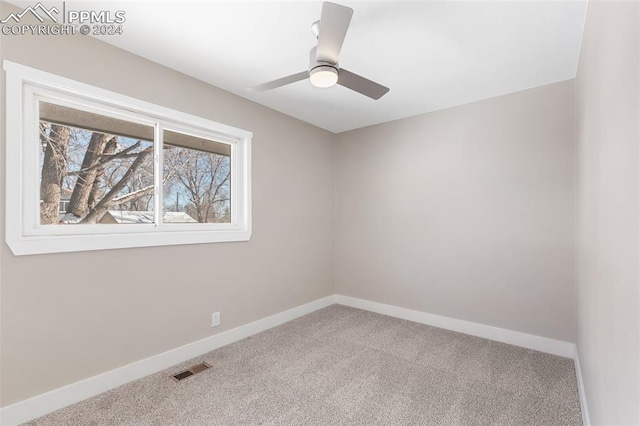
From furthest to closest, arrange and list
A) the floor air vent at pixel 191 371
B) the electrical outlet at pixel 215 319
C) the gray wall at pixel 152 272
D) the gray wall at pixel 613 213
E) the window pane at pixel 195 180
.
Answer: the electrical outlet at pixel 215 319, the window pane at pixel 195 180, the floor air vent at pixel 191 371, the gray wall at pixel 152 272, the gray wall at pixel 613 213

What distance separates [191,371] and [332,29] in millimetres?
2564

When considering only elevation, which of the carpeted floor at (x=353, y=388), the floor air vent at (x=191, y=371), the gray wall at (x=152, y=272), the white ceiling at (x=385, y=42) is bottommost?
the carpeted floor at (x=353, y=388)

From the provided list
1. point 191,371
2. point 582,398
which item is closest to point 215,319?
point 191,371

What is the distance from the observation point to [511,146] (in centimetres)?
290

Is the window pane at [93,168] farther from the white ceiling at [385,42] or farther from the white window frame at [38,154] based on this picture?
the white ceiling at [385,42]

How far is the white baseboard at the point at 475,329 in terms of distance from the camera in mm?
2654

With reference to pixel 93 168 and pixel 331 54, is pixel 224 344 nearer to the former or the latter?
pixel 93 168

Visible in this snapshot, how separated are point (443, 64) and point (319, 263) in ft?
8.67

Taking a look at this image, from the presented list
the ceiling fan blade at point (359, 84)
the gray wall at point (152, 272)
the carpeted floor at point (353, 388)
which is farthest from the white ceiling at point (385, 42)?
the carpeted floor at point (353, 388)

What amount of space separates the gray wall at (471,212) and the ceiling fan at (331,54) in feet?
5.38

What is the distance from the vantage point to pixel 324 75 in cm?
171

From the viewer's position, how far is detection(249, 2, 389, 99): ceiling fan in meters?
1.48

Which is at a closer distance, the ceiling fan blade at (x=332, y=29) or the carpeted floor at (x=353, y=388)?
the ceiling fan blade at (x=332, y=29)

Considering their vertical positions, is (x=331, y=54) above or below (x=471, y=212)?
above
